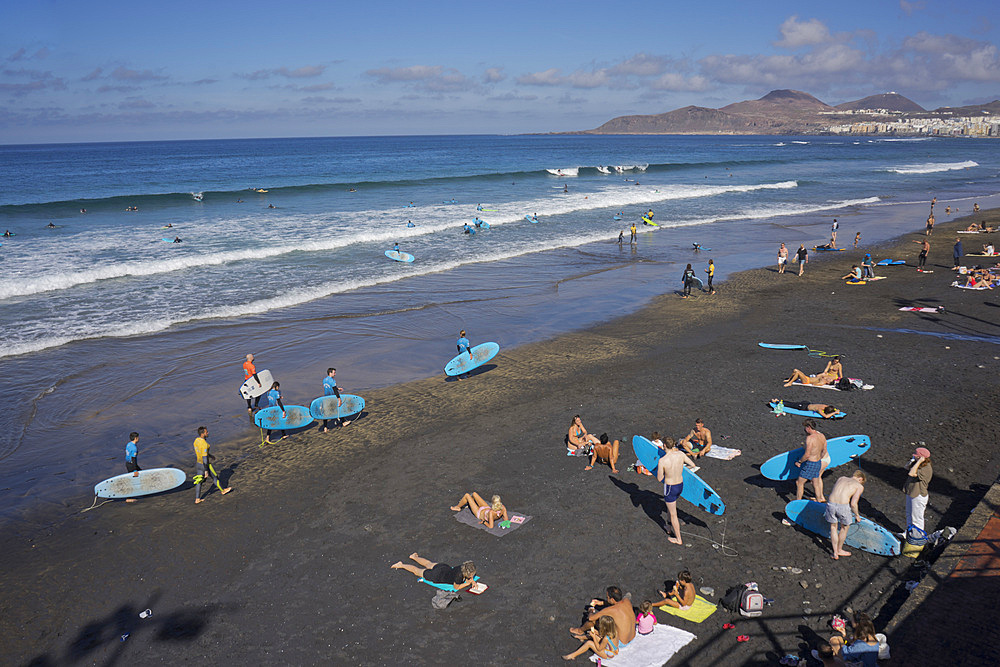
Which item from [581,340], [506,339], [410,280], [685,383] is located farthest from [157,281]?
[685,383]

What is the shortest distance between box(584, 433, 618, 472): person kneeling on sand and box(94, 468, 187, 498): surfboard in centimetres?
784

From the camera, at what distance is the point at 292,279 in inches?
1080

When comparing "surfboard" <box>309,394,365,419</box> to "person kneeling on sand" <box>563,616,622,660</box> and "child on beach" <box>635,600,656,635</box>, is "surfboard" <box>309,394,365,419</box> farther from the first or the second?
"child on beach" <box>635,600,656,635</box>

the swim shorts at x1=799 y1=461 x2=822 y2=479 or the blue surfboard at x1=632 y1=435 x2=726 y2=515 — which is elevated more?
the swim shorts at x1=799 y1=461 x2=822 y2=479

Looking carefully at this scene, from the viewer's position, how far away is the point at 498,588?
822cm

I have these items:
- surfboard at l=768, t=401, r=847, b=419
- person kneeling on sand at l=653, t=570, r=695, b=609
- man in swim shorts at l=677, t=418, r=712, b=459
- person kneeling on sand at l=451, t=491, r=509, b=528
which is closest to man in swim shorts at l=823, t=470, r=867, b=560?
person kneeling on sand at l=653, t=570, r=695, b=609

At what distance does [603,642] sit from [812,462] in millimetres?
4931

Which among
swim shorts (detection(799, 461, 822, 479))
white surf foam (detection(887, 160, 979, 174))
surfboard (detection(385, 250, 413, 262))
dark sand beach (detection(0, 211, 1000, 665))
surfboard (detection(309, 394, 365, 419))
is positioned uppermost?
white surf foam (detection(887, 160, 979, 174))

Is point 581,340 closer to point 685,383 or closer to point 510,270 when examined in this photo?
point 685,383

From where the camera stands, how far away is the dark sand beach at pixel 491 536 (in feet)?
24.9

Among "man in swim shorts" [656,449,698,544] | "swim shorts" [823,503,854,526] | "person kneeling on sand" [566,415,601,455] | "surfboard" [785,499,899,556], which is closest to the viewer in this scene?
"swim shorts" [823,503,854,526]

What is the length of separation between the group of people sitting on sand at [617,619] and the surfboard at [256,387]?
9.65 m

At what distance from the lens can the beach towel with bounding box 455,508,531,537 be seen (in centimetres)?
945

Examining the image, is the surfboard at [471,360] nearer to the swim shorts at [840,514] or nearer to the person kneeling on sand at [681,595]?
the person kneeling on sand at [681,595]
